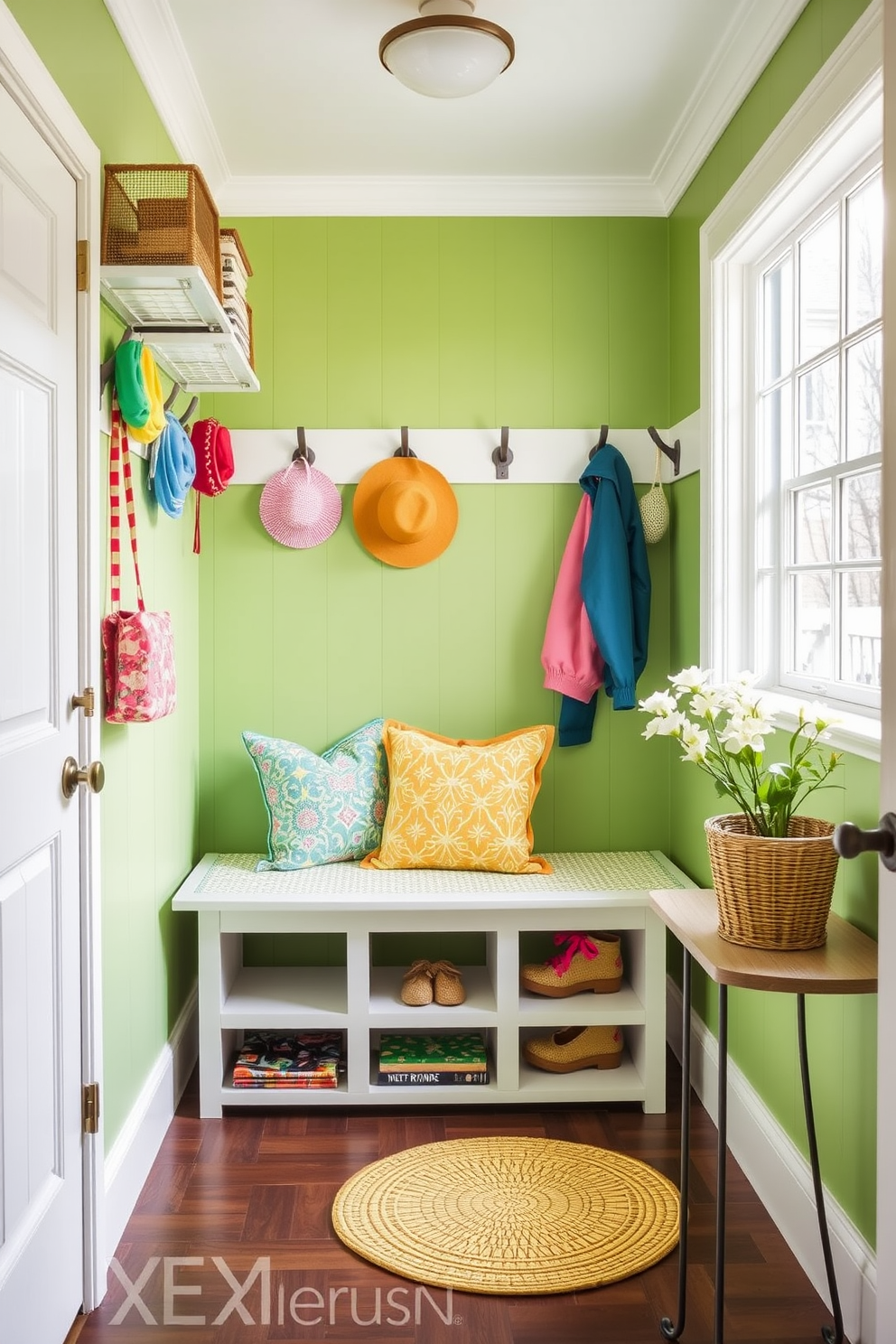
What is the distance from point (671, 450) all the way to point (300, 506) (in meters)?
1.11

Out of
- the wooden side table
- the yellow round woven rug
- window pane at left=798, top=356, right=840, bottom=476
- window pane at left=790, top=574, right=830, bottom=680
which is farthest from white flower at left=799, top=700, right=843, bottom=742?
the yellow round woven rug

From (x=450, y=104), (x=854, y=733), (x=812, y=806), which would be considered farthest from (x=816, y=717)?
(x=450, y=104)

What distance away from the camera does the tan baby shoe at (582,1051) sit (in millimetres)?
2791

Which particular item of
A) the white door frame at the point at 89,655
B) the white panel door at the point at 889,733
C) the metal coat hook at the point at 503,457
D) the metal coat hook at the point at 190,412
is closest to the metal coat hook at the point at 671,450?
the metal coat hook at the point at 503,457

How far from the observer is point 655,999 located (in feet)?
8.99

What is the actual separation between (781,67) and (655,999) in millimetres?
2196

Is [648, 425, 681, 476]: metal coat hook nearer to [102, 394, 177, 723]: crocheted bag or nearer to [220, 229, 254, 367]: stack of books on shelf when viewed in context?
[220, 229, 254, 367]: stack of books on shelf

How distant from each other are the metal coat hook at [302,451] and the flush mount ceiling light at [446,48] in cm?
106

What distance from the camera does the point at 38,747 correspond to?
168 cm

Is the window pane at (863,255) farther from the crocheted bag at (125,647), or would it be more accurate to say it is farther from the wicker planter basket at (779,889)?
the crocheted bag at (125,647)

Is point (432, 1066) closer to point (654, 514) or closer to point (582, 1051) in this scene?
point (582, 1051)

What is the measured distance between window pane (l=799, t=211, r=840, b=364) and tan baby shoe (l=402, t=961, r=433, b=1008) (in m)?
1.81

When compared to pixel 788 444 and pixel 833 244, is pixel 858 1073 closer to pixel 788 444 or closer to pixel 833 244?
pixel 788 444

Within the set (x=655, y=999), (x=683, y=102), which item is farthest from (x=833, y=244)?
(x=655, y=999)
